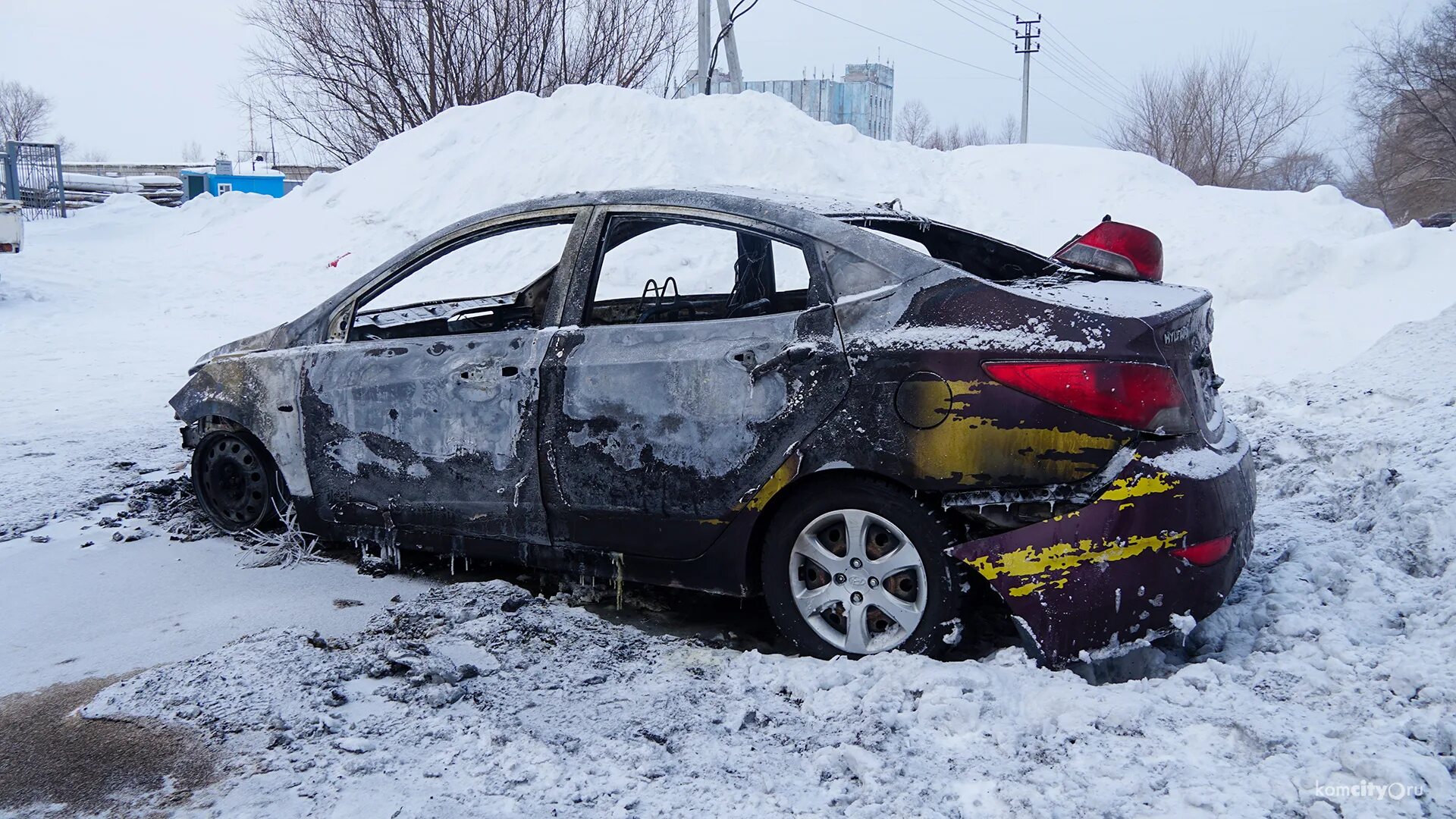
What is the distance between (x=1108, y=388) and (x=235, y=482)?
3.99 metres

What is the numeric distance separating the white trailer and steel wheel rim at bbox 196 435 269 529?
45.4 feet

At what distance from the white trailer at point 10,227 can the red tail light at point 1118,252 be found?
1680 centimetres

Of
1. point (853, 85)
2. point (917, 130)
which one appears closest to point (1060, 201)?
point (853, 85)

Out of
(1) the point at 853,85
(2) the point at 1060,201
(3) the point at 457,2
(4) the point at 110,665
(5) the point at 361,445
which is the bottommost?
(4) the point at 110,665

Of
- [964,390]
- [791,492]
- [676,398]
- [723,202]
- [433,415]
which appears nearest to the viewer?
[964,390]

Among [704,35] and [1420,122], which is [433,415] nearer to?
[704,35]

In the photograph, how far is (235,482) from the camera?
486cm

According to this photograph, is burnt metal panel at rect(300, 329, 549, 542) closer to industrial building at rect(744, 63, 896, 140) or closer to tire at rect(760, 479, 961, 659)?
tire at rect(760, 479, 961, 659)

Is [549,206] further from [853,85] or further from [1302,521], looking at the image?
[853,85]

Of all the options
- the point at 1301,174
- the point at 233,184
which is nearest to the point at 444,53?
the point at 233,184

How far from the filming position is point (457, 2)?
24.8 m

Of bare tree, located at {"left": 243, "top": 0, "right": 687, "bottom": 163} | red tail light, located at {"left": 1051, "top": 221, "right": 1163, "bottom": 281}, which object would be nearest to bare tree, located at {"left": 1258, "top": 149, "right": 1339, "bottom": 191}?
bare tree, located at {"left": 243, "top": 0, "right": 687, "bottom": 163}

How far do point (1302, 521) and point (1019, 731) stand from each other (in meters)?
2.37

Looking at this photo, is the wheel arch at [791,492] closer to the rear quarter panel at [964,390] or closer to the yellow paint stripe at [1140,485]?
the rear quarter panel at [964,390]
